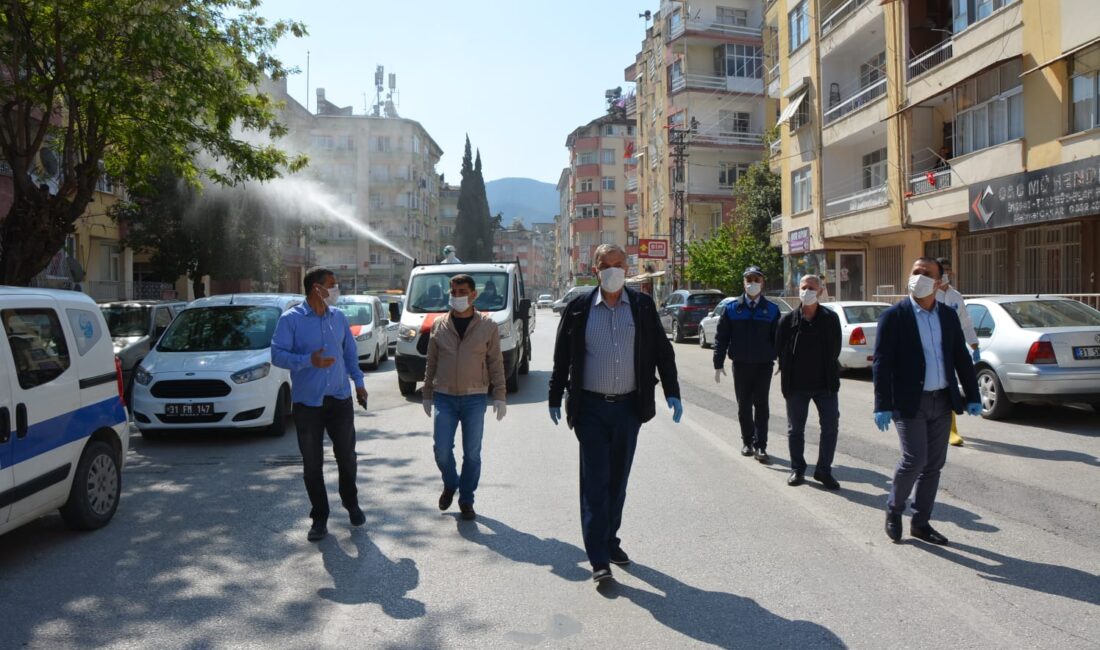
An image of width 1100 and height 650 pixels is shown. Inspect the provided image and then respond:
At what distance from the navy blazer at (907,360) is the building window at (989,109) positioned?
16366 mm

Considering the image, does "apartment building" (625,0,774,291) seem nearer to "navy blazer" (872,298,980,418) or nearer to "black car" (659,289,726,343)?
"black car" (659,289,726,343)

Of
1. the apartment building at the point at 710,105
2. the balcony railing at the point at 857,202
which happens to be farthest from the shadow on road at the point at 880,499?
the apartment building at the point at 710,105

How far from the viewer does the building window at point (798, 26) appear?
1216 inches

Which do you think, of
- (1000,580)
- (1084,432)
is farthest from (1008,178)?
(1000,580)

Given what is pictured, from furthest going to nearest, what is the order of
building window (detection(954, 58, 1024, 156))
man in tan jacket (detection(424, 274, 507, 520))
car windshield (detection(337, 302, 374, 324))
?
1. car windshield (detection(337, 302, 374, 324))
2. building window (detection(954, 58, 1024, 156))
3. man in tan jacket (detection(424, 274, 507, 520))

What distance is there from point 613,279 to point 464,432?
2172 mm

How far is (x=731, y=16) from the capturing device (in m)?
51.7

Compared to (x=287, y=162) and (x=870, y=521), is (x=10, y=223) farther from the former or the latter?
(x=870, y=521)

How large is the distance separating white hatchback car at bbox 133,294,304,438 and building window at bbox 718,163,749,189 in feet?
144

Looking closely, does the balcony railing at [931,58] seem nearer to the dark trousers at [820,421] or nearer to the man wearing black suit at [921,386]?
the dark trousers at [820,421]

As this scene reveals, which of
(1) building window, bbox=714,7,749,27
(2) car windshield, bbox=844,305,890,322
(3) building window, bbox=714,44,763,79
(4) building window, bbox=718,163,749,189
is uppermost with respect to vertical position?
(1) building window, bbox=714,7,749,27

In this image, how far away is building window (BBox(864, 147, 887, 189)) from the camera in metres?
28.3

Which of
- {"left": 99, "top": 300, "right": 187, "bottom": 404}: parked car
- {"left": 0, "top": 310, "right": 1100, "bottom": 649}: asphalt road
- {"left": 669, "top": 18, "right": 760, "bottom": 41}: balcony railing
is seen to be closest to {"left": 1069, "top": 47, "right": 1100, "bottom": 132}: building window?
{"left": 0, "top": 310, "right": 1100, "bottom": 649}: asphalt road

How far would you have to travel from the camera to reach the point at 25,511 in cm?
548
